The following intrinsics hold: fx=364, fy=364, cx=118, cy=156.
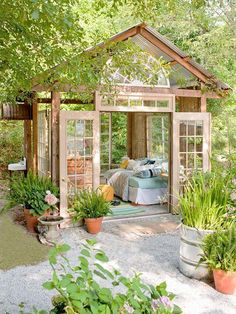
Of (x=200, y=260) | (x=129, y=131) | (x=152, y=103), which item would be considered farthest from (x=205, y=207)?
(x=129, y=131)

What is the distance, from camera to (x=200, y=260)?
3.98 metres

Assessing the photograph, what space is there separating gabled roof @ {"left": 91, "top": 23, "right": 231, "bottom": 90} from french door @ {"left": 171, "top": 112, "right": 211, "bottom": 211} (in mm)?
752

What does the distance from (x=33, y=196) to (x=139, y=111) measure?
2509mm

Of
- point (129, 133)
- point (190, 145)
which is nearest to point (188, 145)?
point (190, 145)

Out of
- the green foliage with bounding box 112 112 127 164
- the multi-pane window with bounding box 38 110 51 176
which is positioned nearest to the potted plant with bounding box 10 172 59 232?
the multi-pane window with bounding box 38 110 51 176

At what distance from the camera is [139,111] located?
22.5ft

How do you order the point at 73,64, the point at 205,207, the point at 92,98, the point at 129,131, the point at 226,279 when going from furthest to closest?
the point at 129,131 → the point at 92,98 → the point at 205,207 → the point at 226,279 → the point at 73,64

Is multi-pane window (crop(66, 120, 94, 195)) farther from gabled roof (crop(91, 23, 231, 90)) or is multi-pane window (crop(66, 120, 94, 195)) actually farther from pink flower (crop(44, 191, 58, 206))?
gabled roof (crop(91, 23, 231, 90))

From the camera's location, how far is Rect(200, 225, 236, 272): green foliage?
12.1 feet

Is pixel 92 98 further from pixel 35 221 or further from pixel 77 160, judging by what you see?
pixel 35 221

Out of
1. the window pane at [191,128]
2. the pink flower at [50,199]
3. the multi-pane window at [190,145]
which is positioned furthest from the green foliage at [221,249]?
the window pane at [191,128]

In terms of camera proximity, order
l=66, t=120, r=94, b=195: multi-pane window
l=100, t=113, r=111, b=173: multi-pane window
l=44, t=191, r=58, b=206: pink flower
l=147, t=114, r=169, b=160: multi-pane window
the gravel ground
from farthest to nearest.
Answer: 1. l=100, t=113, r=111, b=173: multi-pane window
2. l=147, t=114, r=169, b=160: multi-pane window
3. l=66, t=120, r=94, b=195: multi-pane window
4. l=44, t=191, r=58, b=206: pink flower
5. the gravel ground

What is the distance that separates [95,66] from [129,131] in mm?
7433

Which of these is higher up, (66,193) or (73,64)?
(73,64)
